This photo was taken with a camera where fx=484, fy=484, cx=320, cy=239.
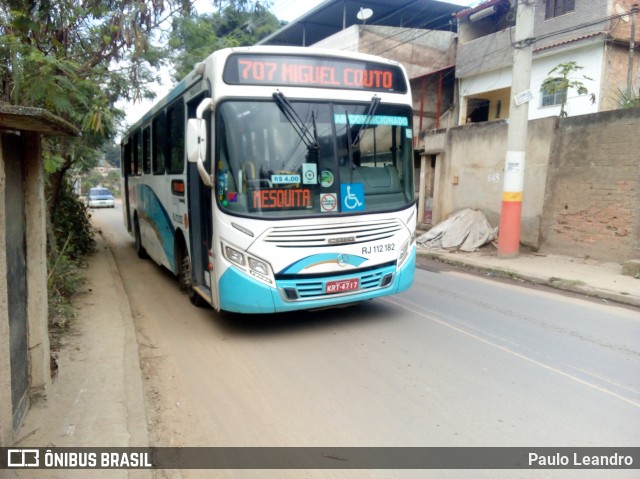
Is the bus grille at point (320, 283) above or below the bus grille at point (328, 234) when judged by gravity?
below

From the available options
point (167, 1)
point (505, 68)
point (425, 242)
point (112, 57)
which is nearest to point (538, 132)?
point (425, 242)

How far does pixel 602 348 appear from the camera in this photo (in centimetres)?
525

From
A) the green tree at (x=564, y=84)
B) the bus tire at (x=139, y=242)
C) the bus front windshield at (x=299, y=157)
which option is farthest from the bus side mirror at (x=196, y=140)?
the green tree at (x=564, y=84)

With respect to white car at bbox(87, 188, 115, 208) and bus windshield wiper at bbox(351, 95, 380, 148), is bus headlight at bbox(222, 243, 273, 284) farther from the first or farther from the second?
white car at bbox(87, 188, 115, 208)

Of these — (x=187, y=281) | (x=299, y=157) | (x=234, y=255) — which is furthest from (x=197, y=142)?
(x=187, y=281)

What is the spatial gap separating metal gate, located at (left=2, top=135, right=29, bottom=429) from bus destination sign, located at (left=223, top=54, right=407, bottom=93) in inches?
93.5

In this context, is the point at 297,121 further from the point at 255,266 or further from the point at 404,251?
the point at 404,251

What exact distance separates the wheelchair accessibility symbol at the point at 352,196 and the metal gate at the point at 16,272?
3.06 m

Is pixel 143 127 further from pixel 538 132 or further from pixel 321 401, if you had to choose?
pixel 538 132

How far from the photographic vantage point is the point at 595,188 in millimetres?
10234

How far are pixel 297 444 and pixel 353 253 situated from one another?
2492mm

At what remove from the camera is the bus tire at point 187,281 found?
22.5 feet

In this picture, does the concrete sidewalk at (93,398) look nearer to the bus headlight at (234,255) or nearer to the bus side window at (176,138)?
the bus headlight at (234,255)

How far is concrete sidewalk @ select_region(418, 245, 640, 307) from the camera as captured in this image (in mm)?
8000
